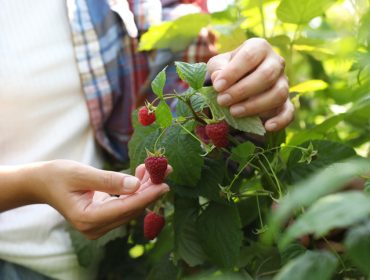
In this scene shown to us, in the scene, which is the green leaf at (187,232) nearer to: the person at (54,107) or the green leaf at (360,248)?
the person at (54,107)

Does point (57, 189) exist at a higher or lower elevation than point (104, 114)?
higher

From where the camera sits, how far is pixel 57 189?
0.81 metres

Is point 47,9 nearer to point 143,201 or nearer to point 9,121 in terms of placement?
point 9,121

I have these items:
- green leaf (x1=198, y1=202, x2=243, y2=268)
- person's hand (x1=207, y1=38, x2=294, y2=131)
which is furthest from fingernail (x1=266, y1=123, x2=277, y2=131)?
green leaf (x1=198, y1=202, x2=243, y2=268)

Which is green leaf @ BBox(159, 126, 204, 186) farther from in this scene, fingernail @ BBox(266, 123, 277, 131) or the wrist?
the wrist

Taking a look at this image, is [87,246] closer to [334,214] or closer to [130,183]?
[130,183]

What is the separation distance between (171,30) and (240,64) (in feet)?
1.01

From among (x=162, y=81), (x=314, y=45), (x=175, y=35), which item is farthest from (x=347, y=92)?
(x=162, y=81)

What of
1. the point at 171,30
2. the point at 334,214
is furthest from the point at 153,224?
the point at 334,214

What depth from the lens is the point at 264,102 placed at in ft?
2.46

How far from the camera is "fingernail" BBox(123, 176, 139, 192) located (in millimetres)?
732

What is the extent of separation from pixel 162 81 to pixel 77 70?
1.45ft

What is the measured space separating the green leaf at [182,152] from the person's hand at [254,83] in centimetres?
6

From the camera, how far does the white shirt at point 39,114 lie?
1.02m
